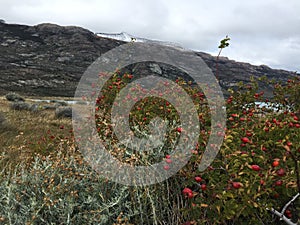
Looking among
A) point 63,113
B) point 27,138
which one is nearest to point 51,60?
point 63,113

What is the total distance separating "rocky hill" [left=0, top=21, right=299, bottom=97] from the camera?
75.1 m

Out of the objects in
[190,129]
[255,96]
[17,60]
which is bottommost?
[17,60]

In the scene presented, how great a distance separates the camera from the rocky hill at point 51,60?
75125mm

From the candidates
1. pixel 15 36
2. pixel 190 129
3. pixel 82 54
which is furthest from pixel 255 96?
pixel 15 36

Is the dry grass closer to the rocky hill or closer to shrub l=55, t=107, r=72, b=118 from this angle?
shrub l=55, t=107, r=72, b=118

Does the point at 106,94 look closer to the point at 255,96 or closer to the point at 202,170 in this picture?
the point at 255,96

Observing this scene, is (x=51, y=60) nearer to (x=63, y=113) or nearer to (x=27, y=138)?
(x=63, y=113)

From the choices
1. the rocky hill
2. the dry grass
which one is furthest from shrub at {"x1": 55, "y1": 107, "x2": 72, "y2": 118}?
the rocky hill

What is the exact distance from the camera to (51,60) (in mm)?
102375

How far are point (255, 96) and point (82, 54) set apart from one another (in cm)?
11057

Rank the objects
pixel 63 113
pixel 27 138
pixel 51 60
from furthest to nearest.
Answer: pixel 51 60, pixel 63 113, pixel 27 138

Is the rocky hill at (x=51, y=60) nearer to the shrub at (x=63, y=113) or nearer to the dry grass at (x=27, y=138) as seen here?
the shrub at (x=63, y=113)

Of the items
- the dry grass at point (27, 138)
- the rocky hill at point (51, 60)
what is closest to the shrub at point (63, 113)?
the dry grass at point (27, 138)

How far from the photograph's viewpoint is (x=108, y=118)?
509cm
